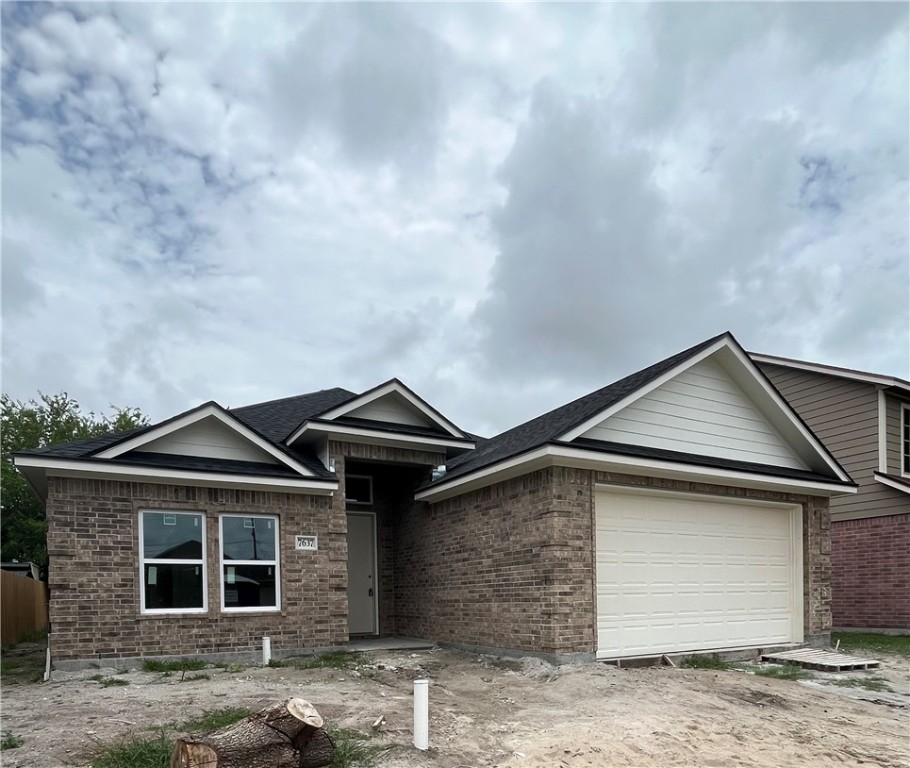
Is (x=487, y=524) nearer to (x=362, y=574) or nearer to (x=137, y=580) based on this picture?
(x=362, y=574)

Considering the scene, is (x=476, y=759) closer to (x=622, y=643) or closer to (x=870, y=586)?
(x=622, y=643)

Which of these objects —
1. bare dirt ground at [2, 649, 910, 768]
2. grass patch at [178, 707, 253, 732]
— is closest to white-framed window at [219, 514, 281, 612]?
bare dirt ground at [2, 649, 910, 768]

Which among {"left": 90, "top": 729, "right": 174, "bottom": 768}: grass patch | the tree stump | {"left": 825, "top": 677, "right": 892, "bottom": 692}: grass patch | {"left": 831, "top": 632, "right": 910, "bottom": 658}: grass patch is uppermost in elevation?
the tree stump

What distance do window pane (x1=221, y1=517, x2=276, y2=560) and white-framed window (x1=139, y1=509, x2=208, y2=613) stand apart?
0.40 m

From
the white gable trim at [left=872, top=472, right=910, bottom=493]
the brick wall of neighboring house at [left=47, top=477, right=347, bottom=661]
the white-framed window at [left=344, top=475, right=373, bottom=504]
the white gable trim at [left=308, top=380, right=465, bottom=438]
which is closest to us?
the brick wall of neighboring house at [left=47, top=477, right=347, bottom=661]

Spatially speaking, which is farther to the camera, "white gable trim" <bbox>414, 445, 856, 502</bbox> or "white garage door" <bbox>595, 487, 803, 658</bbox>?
"white garage door" <bbox>595, 487, 803, 658</bbox>

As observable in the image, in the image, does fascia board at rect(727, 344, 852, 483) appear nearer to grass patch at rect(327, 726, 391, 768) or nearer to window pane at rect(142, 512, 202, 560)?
grass patch at rect(327, 726, 391, 768)

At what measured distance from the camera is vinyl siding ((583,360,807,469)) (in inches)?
483

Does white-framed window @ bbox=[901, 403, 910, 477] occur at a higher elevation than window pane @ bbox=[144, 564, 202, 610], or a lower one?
higher

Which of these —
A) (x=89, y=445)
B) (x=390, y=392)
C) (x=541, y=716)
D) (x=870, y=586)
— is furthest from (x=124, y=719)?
(x=870, y=586)

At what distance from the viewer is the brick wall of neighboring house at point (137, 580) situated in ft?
35.2

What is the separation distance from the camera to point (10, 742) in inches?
255

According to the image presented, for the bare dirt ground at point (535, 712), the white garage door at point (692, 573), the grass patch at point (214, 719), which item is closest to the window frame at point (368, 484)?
the bare dirt ground at point (535, 712)

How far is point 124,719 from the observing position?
7.32 metres
